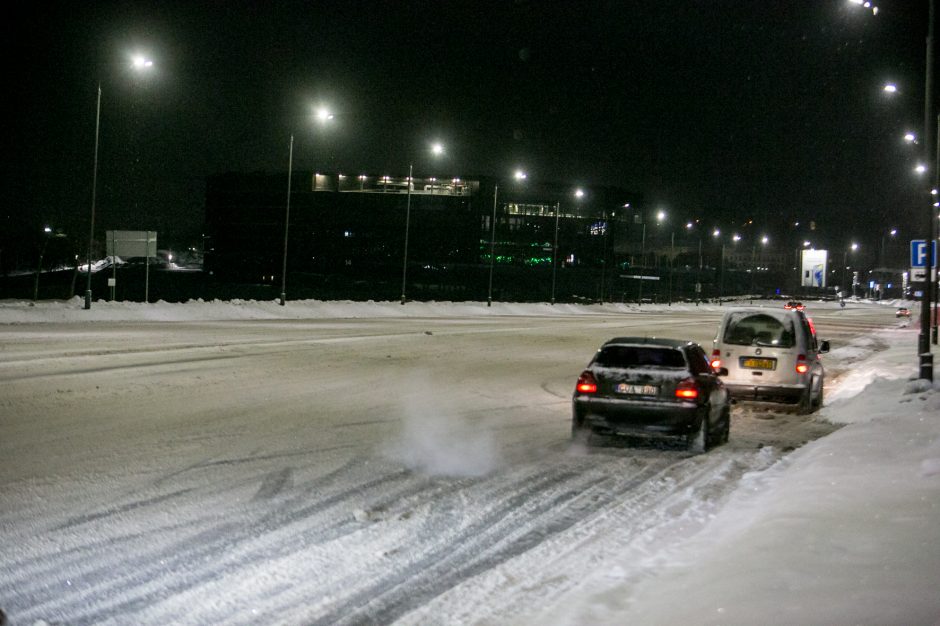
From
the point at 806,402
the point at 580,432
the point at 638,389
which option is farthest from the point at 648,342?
the point at 806,402

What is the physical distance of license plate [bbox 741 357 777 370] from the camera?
15320 millimetres

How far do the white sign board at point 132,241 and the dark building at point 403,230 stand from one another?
59.2m

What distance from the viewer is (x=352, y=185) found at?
376ft

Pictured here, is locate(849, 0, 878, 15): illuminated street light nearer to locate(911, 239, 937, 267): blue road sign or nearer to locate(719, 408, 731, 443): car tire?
locate(911, 239, 937, 267): blue road sign

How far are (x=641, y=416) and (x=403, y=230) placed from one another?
101322 mm

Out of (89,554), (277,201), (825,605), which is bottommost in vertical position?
(89,554)

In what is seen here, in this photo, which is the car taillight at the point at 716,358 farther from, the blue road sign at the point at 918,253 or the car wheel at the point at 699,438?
the blue road sign at the point at 918,253

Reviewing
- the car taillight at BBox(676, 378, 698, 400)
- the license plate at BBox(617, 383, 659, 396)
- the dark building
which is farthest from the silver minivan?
the dark building

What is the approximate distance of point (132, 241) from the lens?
43281mm

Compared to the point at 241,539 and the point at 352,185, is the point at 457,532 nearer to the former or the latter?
the point at 241,539

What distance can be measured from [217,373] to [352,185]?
98.5 meters

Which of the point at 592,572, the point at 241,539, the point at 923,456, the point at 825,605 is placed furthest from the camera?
the point at 923,456

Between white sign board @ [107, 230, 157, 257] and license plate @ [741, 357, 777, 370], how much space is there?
33965mm

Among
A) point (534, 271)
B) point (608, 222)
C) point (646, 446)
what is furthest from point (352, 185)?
point (646, 446)
